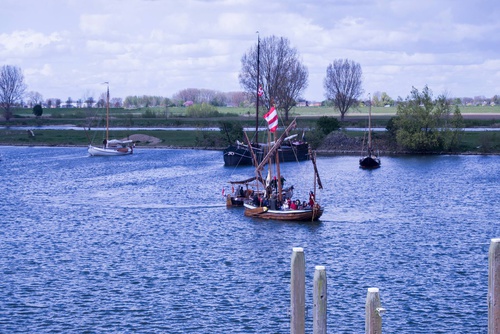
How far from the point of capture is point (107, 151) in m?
126

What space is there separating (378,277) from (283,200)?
755 inches

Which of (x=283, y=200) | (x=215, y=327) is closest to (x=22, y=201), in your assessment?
(x=283, y=200)

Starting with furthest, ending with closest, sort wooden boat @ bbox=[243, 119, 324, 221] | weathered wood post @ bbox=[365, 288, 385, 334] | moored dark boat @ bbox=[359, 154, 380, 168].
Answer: moored dark boat @ bbox=[359, 154, 380, 168], wooden boat @ bbox=[243, 119, 324, 221], weathered wood post @ bbox=[365, 288, 385, 334]

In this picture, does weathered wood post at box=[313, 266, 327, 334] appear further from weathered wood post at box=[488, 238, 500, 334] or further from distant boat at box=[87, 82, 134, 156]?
distant boat at box=[87, 82, 134, 156]

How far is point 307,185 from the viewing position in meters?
82.0

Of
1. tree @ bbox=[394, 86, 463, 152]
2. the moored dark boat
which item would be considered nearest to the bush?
tree @ bbox=[394, 86, 463, 152]

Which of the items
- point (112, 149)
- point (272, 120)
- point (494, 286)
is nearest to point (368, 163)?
point (112, 149)

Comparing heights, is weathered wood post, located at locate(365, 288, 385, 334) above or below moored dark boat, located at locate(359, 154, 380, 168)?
above

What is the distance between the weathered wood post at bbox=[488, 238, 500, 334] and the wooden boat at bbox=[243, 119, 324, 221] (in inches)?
1486

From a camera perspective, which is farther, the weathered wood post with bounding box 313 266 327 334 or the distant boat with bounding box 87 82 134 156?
the distant boat with bounding box 87 82 134 156

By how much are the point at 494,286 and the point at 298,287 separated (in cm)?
383

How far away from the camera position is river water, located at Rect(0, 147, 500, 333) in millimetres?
33469

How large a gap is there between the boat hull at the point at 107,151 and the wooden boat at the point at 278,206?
6829 centimetres

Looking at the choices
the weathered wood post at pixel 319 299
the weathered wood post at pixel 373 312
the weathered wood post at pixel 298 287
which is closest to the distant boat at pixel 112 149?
the weathered wood post at pixel 298 287
